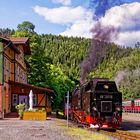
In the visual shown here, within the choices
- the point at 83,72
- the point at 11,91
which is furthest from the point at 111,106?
the point at 11,91

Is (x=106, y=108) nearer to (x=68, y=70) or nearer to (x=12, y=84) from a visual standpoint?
(x=12, y=84)

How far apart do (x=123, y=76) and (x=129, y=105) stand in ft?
107

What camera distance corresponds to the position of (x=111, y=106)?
88.7 ft

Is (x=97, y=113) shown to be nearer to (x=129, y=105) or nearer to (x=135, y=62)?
(x=129, y=105)

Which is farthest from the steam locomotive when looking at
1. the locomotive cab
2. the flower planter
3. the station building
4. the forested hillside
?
the station building

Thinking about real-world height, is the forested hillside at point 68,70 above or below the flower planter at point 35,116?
above

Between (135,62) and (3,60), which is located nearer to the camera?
(3,60)

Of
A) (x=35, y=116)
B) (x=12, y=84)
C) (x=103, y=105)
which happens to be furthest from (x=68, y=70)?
(x=103, y=105)

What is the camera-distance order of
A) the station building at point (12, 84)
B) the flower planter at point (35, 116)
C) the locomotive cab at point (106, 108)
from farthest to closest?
the station building at point (12, 84) → the flower planter at point (35, 116) → the locomotive cab at point (106, 108)

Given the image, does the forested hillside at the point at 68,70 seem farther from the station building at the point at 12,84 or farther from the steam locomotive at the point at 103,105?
the station building at the point at 12,84

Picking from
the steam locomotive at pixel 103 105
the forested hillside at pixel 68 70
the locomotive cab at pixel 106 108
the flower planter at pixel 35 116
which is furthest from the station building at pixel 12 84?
the locomotive cab at pixel 106 108

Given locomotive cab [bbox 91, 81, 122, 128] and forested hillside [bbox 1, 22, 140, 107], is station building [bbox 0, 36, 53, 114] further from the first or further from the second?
locomotive cab [bbox 91, 81, 122, 128]

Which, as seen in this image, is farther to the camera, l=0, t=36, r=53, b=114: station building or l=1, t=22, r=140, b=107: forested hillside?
l=1, t=22, r=140, b=107: forested hillside

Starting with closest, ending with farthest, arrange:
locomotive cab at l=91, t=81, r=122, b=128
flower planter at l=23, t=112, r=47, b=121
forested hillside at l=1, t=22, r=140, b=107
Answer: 1. locomotive cab at l=91, t=81, r=122, b=128
2. flower planter at l=23, t=112, r=47, b=121
3. forested hillside at l=1, t=22, r=140, b=107
